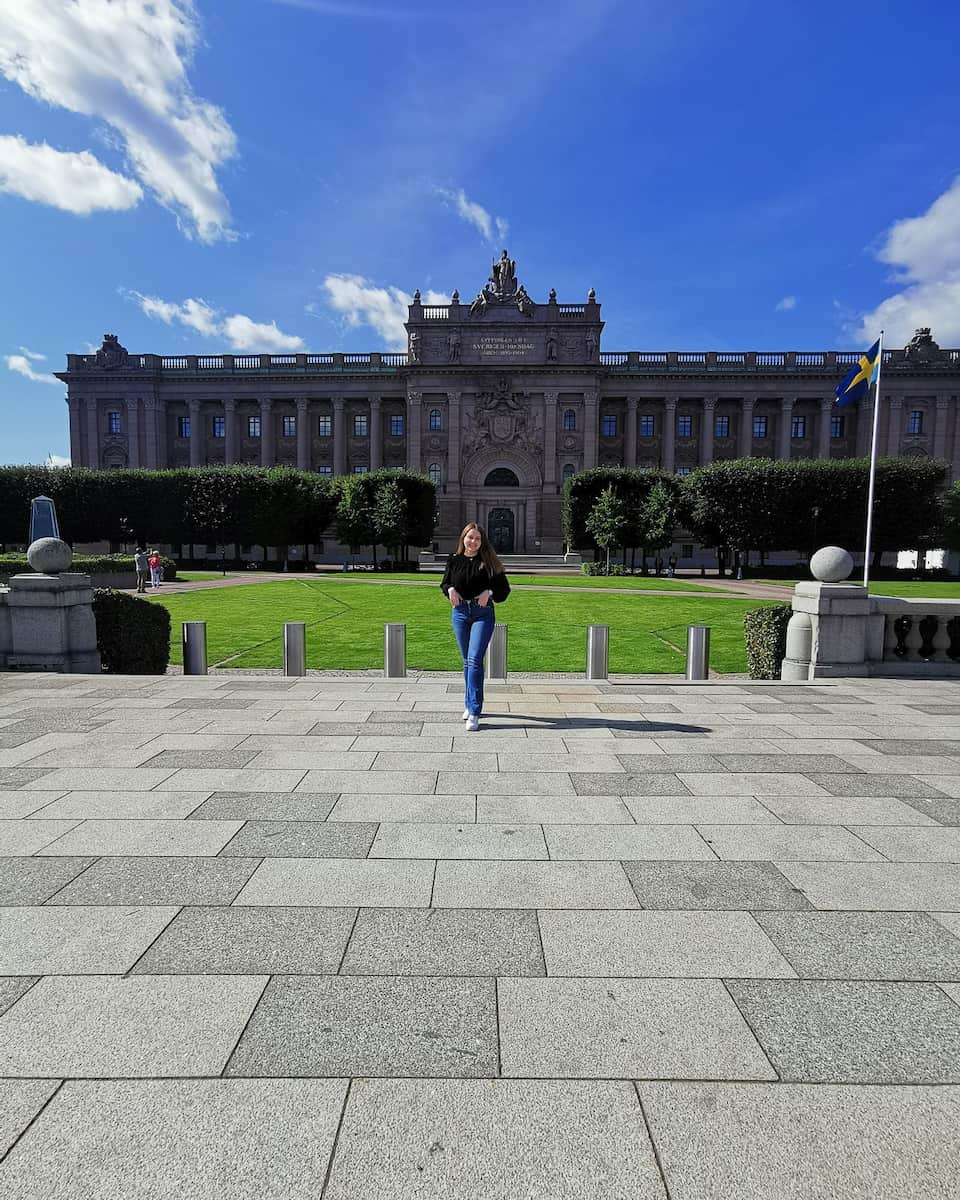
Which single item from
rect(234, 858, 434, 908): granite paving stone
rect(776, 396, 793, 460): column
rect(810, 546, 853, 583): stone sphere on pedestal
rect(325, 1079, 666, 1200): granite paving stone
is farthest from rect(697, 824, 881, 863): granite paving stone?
rect(776, 396, 793, 460): column

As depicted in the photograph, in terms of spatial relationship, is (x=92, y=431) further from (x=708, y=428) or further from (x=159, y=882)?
(x=159, y=882)

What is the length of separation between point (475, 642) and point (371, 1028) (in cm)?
460

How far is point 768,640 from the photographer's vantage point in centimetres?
1124

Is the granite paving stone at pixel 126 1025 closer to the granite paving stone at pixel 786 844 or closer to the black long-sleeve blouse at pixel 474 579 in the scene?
the granite paving stone at pixel 786 844

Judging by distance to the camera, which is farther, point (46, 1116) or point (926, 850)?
point (926, 850)

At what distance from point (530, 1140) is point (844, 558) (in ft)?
31.5

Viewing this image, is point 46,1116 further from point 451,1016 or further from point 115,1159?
point 451,1016

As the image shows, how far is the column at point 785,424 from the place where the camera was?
226ft

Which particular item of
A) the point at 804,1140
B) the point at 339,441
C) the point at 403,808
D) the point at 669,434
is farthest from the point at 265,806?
the point at 669,434

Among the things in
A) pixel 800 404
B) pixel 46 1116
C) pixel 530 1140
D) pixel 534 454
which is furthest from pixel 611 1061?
pixel 800 404

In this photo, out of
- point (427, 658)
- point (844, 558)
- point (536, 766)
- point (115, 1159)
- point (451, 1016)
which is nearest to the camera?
point (115, 1159)

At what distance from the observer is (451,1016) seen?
2.61 m

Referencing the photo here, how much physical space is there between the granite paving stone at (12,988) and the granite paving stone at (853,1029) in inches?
120

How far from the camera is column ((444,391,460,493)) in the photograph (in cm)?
6750
